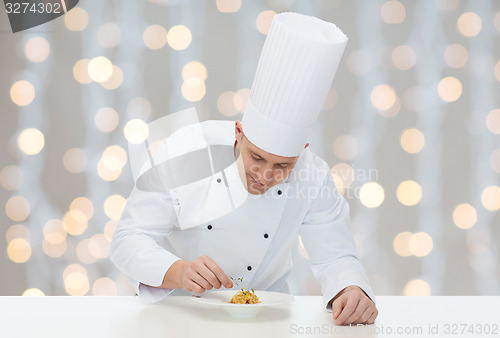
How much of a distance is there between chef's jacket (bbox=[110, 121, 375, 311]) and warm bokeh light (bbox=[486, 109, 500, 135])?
1.79 m

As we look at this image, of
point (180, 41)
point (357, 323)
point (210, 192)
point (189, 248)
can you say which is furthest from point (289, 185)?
point (180, 41)

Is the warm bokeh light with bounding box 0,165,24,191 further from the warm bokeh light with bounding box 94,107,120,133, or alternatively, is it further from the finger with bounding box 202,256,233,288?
the finger with bounding box 202,256,233,288

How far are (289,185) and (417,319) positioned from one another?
23.3 inches

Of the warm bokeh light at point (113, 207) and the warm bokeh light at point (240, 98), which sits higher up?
the warm bokeh light at point (240, 98)

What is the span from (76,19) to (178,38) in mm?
586

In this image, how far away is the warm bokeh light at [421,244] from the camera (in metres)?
3.31

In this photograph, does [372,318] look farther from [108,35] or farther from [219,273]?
[108,35]

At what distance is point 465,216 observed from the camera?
332cm

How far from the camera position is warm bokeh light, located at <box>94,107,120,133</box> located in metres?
3.25

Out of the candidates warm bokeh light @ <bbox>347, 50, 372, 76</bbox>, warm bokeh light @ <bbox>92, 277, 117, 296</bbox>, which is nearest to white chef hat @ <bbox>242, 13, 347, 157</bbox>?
warm bokeh light @ <bbox>347, 50, 372, 76</bbox>

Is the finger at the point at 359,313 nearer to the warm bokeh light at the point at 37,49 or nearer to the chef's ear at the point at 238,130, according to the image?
the chef's ear at the point at 238,130

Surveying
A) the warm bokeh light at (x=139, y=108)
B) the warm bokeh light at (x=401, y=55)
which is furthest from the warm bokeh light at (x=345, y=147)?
the warm bokeh light at (x=139, y=108)

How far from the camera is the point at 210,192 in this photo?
1886mm

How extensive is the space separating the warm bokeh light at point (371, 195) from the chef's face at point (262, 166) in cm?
164
